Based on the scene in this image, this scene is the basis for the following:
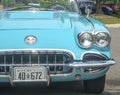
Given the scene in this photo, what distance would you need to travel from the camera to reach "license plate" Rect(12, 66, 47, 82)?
5.58 metres

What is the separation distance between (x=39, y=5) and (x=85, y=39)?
5.98 feet

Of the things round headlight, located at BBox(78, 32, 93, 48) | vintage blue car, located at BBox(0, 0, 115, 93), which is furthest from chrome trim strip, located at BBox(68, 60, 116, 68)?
round headlight, located at BBox(78, 32, 93, 48)

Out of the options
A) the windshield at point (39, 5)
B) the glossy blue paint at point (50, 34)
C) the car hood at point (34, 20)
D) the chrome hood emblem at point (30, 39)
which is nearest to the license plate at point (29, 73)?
the glossy blue paint at point (50, 34)

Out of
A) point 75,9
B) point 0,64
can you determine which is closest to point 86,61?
point 0,64

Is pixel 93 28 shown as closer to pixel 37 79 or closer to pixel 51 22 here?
pixel 51 22

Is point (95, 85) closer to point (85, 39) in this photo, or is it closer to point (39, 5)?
point (85, 39)

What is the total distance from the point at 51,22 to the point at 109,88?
1.51 meters

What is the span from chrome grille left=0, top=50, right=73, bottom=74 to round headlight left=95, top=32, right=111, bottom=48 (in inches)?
20.9

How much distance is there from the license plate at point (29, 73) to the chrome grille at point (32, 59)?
6 cm

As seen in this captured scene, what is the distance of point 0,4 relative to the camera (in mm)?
7770

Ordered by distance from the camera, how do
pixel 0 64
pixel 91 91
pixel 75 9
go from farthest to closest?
pixel 75 9 → pixel 91 91 → pixel 0 64

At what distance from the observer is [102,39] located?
5.98 m

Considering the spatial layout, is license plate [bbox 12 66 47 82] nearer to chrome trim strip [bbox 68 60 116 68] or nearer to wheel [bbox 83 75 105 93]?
chrome trim strip [bbox 68 60 116 68]

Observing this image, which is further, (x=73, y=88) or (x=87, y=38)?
(x=73, y=88)
